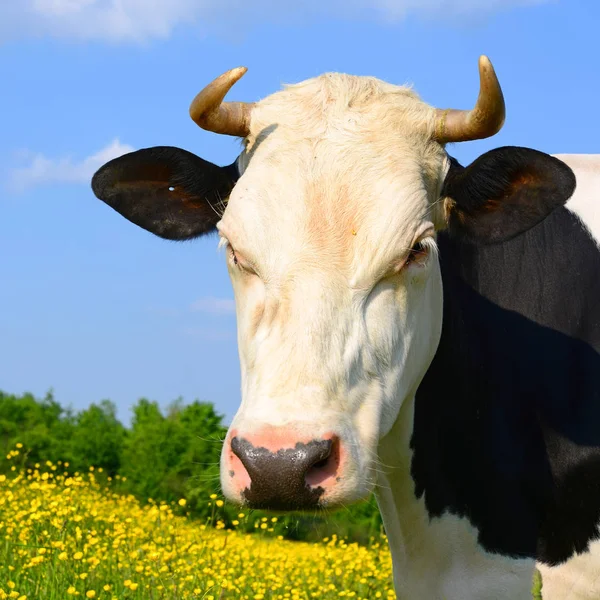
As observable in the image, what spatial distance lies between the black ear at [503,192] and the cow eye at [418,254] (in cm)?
61

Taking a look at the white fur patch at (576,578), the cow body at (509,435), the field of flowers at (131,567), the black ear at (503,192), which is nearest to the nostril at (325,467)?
the cow body at (509,435)

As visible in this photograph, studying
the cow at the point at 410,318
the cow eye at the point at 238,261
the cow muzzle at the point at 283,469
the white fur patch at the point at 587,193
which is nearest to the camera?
the cow muzzle at the point at 283,469

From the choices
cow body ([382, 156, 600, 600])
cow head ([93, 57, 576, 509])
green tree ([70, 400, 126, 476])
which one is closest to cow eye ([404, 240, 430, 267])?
cow head ([93, 57, 576, 509])

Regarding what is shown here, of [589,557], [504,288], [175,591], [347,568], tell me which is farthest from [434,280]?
[347,568]

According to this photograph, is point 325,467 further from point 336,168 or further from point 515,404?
point 515,404

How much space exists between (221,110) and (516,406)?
2.37m

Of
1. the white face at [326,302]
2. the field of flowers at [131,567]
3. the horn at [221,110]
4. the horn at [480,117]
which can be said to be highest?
the horn at [221,110]

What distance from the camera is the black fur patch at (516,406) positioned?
5.16m

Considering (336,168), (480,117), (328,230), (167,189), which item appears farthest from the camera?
(167,189)

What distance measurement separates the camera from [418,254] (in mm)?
4422

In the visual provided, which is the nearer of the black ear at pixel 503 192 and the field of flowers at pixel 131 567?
the black ear at pixel 503 192

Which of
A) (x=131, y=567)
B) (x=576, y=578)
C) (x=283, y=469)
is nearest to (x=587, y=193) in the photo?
(x=576, y=578)

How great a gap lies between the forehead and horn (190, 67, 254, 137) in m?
0.08

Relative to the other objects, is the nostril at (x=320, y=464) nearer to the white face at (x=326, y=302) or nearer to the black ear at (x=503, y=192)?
the white face at (x=326, y=302)
